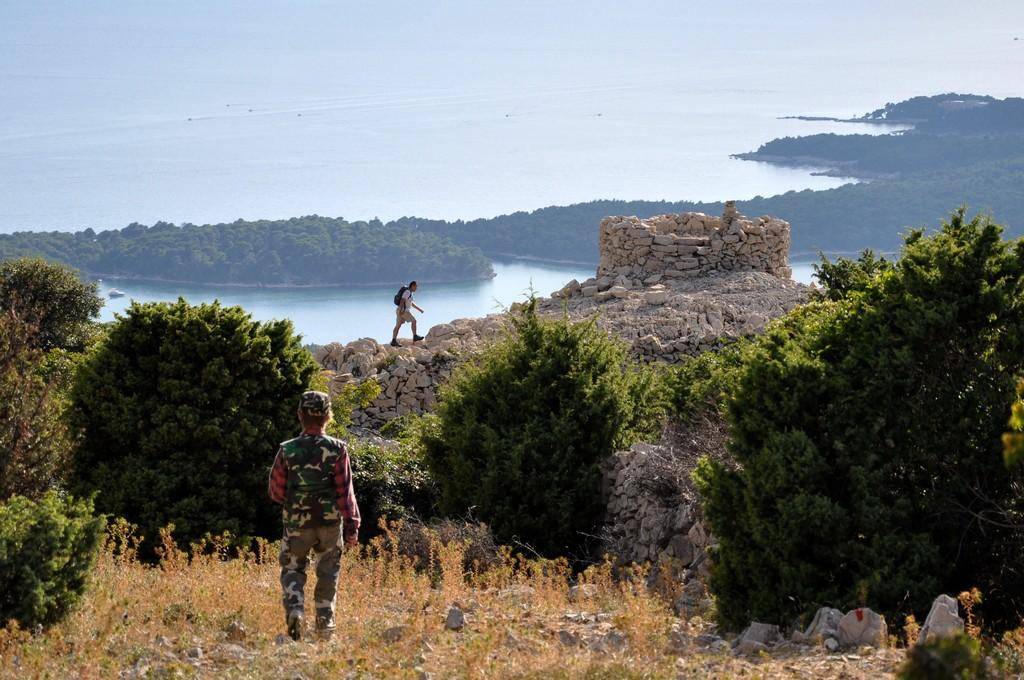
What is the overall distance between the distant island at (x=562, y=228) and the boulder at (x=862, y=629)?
1254 inches

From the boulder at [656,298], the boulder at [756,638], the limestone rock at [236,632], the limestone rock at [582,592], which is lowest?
the limestone rock at [582,592]

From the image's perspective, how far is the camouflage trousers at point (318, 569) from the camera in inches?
288

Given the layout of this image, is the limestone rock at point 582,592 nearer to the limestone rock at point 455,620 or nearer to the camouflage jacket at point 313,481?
the limestone rock at point 455,620

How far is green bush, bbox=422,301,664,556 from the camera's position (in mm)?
12414

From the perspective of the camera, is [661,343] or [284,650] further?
[661,343]

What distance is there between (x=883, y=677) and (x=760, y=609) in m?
2.11

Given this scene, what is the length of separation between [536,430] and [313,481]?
5.61 meters

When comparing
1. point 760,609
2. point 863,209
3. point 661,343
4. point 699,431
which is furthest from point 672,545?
point 863,209

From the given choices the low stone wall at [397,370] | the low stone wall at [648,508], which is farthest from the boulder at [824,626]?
the low stone wall at [397,370]

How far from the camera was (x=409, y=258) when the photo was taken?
44188mm

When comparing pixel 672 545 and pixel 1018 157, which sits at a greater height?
pixel 1018 157

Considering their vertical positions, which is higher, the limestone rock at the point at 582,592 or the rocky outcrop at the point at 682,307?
the rocky outcrop at the point at 682,307

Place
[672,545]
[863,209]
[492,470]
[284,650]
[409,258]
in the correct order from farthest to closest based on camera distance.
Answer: [863,209], [409,258], [492,470], [672,545], [284,650]

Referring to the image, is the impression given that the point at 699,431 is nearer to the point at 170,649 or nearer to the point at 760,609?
the point at 760,609
